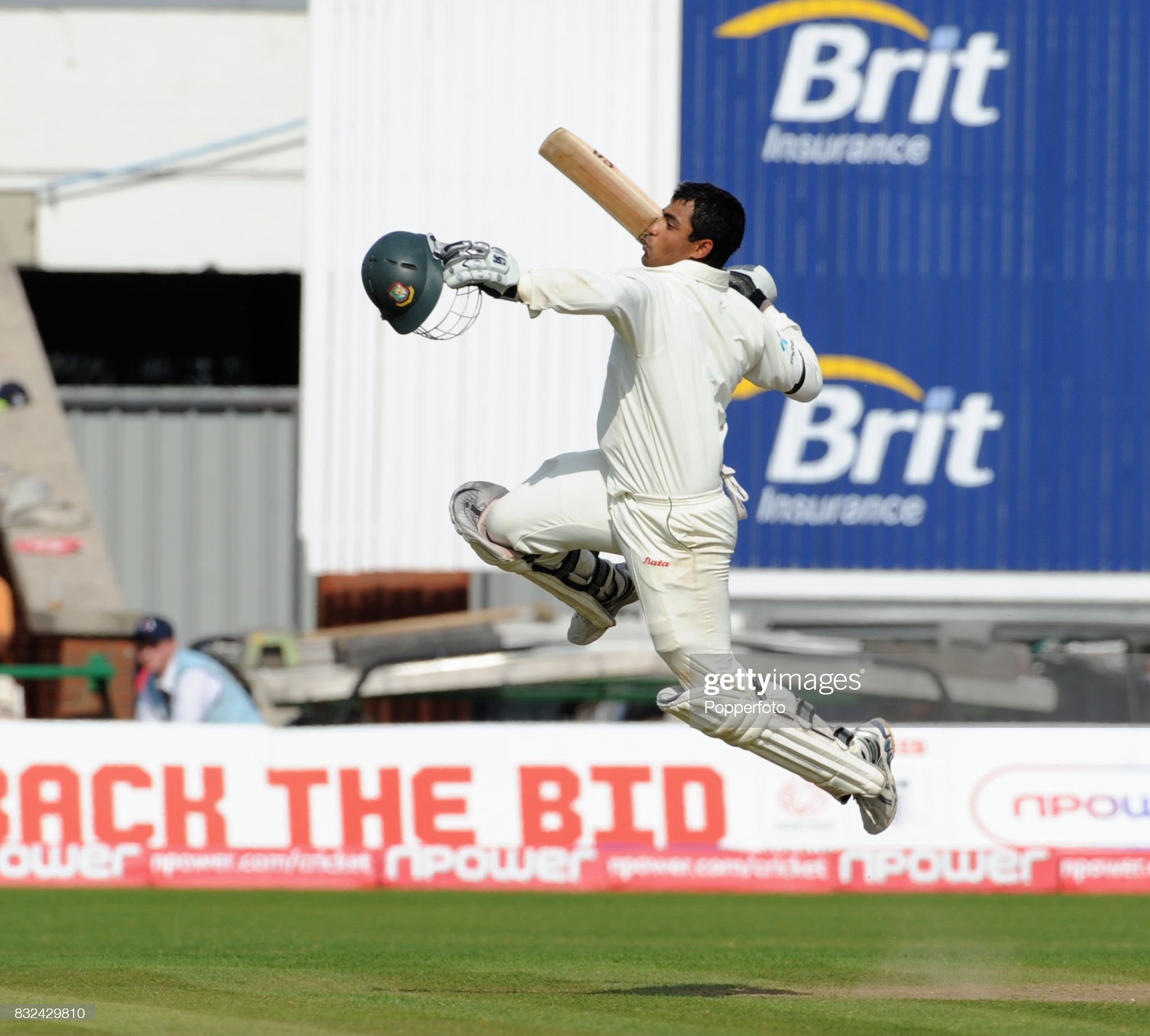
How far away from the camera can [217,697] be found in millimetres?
14852

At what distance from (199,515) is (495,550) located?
1720cm

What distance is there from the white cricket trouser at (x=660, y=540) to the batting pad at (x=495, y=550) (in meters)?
0.13

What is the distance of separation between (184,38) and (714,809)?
46.9ft

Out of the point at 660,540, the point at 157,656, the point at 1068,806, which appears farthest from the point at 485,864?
the point at 660,540

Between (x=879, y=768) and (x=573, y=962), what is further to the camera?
(x=573, y=962)

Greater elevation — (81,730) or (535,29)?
(535,29)

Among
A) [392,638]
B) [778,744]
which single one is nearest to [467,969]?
[778,744]

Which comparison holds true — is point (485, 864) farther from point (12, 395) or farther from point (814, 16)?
point (12, 395)

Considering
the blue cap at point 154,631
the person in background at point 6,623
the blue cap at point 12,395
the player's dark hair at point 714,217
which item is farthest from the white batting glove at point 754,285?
the blue cap at point 12,395

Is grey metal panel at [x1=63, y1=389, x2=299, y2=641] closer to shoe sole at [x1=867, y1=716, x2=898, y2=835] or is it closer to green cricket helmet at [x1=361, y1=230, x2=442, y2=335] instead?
shoe sole at [x1=867, y1=716, x2=898, y2=835]

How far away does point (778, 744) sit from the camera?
7617mm

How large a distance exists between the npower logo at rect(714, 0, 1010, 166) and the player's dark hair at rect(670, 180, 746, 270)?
1084 centimetres

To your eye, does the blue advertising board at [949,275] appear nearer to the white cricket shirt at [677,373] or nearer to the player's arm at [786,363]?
the player's arm at [786,363]

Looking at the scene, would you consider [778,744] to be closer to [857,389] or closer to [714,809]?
[714,809]
